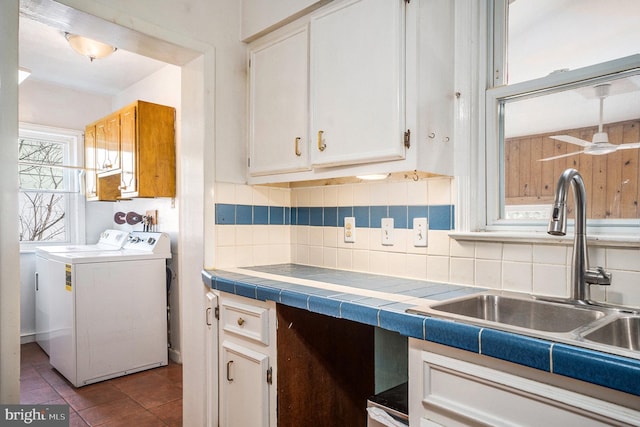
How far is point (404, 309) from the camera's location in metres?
1.12

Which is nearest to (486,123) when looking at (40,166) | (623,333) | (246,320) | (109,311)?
(623,333)

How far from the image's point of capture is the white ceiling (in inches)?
111

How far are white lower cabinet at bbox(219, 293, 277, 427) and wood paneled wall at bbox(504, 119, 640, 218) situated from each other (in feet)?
3.49

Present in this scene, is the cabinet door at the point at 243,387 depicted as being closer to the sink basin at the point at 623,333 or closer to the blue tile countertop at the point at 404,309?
the blue tile countertop at the point at 404,309

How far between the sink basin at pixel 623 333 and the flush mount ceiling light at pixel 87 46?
292 centimetres

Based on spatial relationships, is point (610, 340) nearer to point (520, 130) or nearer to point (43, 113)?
point (520, 130)

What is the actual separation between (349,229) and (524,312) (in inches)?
35.7

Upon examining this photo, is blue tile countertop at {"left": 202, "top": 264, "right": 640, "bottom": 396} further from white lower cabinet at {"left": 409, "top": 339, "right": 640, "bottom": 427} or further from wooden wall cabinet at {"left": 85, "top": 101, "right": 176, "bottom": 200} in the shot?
wooden wall cabinet at {"left": 85, "top": 101, "right": 176, "bottom": 200}

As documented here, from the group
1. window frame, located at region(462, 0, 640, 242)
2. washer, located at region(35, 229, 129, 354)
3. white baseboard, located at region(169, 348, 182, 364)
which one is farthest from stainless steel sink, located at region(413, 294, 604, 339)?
washer, located at region(35, 229, 129, 354)

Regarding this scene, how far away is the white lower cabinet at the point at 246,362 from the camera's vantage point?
154cm

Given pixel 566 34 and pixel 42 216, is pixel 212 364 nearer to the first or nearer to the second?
pixel 566 34

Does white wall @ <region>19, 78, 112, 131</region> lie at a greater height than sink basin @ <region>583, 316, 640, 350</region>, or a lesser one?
greater

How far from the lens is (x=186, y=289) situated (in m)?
2.05

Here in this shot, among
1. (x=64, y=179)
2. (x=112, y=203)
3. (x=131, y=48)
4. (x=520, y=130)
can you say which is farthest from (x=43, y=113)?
(x=520, y=130)
